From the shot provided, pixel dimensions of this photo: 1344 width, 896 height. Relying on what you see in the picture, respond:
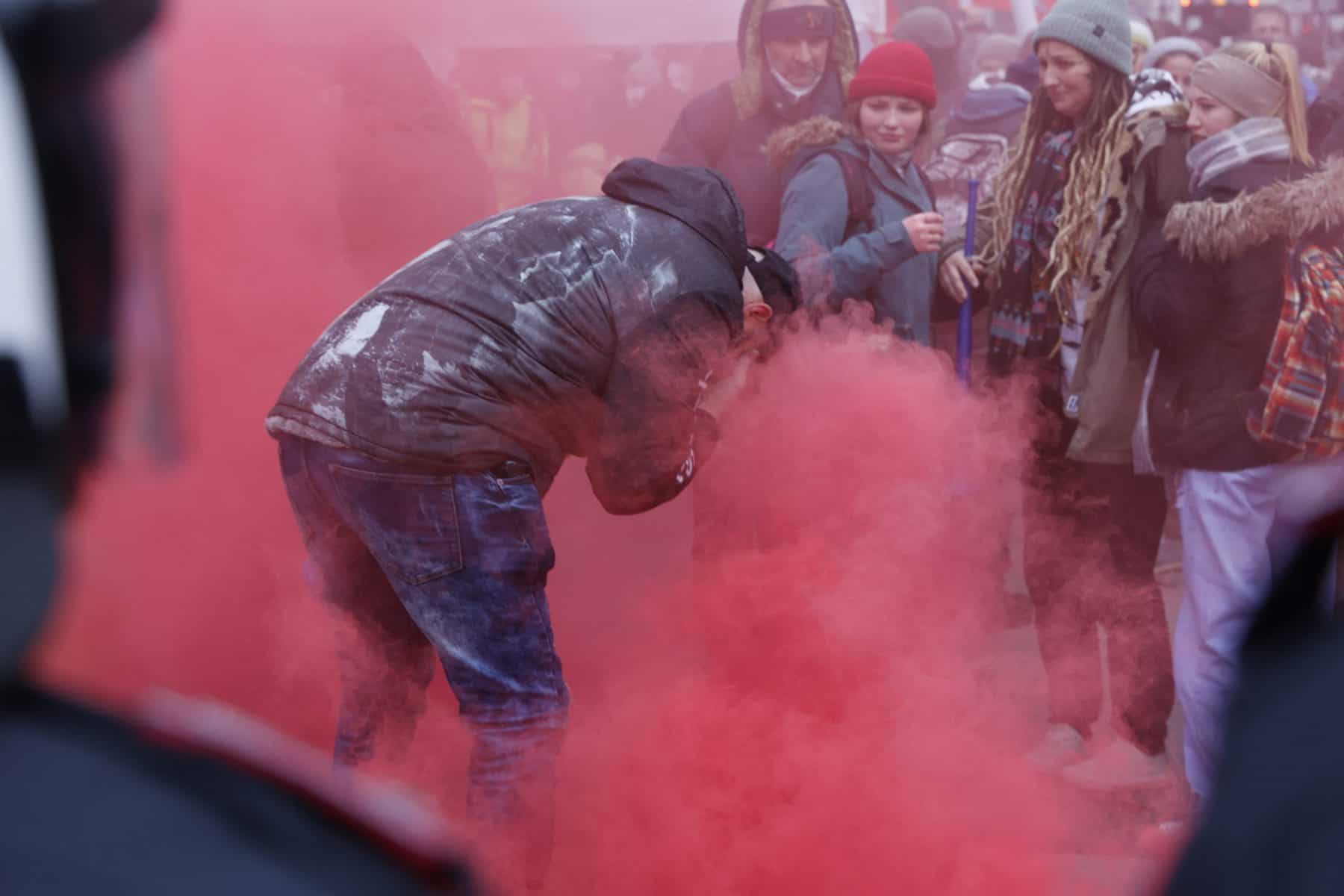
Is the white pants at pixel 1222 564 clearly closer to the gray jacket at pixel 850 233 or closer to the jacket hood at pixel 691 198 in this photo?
the gray jacket at pixel 850 233

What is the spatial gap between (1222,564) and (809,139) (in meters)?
1.55

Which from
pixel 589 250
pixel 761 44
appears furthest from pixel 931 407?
pixel 589 250

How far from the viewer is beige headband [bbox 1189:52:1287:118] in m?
3.29

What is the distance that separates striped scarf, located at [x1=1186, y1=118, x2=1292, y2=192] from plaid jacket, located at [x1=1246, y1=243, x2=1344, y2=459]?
0.93 ft

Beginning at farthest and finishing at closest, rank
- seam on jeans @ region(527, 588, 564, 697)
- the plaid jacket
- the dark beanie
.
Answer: the plaid jacket, the dark beanie, seam on jeans @ region(527, 588, 564, 697)

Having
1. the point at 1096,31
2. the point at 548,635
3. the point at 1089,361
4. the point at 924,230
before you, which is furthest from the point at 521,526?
the point at 1096,31

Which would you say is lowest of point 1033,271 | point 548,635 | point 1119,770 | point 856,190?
point 1119,770

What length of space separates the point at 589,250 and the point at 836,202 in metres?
1.26

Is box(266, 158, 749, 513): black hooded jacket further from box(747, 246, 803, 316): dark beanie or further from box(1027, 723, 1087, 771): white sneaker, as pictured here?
box(1027, 723, 1087, 771): white sneaker

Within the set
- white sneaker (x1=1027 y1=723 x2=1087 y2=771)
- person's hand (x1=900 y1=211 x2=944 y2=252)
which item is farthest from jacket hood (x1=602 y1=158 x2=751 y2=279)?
white sneaker (x1=1027 y1=723 x2=1087 y2=771)

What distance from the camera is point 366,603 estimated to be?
2.69 metres

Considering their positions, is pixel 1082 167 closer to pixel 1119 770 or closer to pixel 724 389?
pixel 724 389

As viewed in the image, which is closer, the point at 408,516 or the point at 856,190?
the point at 408,516

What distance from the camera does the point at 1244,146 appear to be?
322 centimetres
